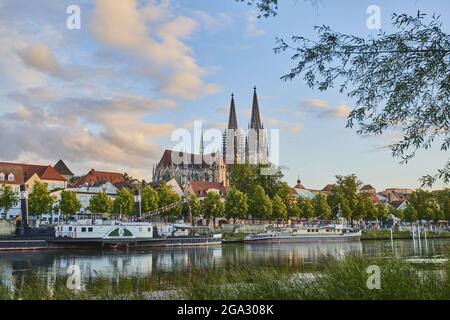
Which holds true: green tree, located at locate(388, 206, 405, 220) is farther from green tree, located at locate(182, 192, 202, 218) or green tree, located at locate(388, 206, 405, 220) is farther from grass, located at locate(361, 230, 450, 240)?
green tree, located at locate(182, 192, 202, 218)

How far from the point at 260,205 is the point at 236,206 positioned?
470 cm

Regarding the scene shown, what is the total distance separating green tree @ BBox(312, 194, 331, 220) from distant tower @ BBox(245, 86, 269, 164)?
5552 centimetres

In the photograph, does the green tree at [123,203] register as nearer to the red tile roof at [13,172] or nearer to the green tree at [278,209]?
the red tile roof at [13,172]

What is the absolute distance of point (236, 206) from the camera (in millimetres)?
89625

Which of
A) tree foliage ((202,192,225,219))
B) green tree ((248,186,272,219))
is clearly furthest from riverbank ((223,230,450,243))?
green tree ((248,186,272,219))

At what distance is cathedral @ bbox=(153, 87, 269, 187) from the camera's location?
151 meters

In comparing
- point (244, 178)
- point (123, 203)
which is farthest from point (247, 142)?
point (123, 203)

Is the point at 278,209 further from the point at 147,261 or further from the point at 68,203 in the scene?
the point at 147,261

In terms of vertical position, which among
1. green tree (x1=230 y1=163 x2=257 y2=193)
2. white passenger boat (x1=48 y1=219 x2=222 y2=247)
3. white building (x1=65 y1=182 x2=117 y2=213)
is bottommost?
white passenger boat (x1=48 y1=219 x2=222 y2=247)

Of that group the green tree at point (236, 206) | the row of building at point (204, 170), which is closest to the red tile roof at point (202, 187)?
the row of building at point (204, 170)

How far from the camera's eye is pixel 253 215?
9469 cm

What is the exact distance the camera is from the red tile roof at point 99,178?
105625 mm

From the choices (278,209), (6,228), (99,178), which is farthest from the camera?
(99,178)

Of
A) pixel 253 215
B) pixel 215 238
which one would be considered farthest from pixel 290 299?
pixel 253 215
